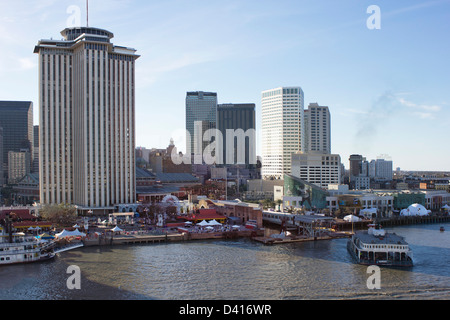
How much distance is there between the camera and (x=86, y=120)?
259 feet

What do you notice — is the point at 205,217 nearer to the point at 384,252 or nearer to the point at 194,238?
the point at 194,238

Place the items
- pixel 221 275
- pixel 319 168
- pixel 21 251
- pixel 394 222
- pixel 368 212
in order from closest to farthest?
pixel 221 275, pixel 21 251, pixel 394 222, pixel 368 212, pixel 319 168

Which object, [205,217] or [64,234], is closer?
[64,234]

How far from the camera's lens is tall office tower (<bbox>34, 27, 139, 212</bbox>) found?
79438mm

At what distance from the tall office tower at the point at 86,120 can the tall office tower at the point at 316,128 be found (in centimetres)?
9146

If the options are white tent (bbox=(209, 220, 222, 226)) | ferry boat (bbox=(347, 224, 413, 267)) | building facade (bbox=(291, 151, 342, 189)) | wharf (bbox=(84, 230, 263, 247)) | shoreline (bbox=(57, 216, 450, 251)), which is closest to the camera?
ferry boat (bbox=(347, 224, 413, 267))

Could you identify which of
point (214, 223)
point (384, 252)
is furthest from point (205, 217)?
point (384, 252)

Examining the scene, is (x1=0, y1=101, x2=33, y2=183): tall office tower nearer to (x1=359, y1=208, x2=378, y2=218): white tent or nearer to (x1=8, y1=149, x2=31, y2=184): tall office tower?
(x1=8, y1=149, x2=31, y2=184): tall office tower

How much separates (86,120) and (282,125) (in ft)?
267

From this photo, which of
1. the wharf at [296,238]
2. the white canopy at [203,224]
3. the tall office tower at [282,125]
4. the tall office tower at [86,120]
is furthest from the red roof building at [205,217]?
the tall office tower at [282,125]

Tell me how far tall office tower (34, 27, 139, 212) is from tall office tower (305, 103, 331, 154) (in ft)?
300

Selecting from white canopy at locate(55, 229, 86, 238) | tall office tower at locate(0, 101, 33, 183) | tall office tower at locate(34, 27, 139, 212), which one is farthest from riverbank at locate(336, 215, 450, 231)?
tall office tower at locate(0, 101, 33, 183)
